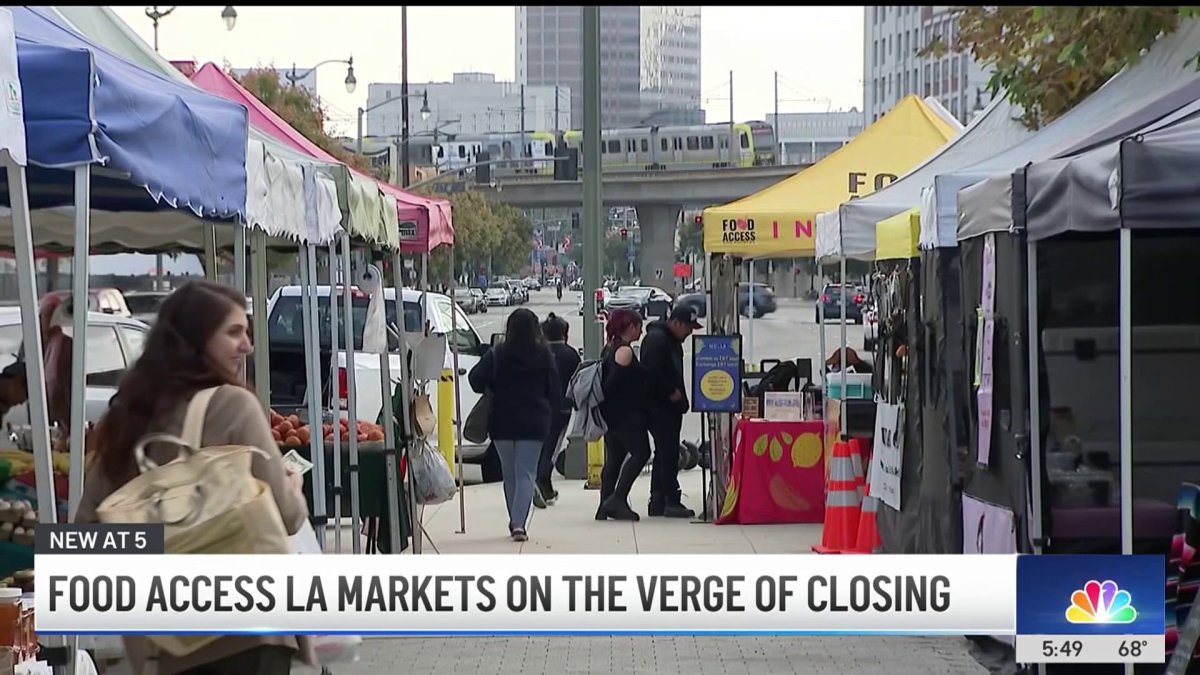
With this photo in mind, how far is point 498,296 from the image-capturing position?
196 ft

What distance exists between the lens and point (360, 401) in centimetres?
1398

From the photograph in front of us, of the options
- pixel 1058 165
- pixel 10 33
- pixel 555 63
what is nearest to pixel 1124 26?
pixel 1058 165

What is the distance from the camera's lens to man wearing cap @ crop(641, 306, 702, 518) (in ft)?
40.2

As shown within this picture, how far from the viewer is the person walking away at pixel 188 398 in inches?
164

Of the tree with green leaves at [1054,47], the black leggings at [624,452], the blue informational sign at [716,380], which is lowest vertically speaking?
the black leggings at [624,452]

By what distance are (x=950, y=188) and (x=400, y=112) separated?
4.01 metres

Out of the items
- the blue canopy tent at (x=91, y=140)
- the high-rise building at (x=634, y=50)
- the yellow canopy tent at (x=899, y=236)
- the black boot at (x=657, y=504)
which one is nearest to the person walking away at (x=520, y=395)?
the black boot at (x=657, y=504)

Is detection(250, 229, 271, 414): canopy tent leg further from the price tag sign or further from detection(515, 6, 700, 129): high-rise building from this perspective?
the price tag sign

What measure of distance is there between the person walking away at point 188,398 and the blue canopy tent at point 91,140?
42cm

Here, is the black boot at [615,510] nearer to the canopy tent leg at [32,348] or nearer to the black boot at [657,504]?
the black boot at [657,504]

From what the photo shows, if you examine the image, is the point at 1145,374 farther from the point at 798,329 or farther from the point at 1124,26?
the point at 798,329

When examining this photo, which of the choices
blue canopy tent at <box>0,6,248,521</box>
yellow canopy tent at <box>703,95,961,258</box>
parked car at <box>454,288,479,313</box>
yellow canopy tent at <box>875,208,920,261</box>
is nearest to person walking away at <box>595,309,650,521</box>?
yellow canopy tent at <box>703,95,961,258</box>

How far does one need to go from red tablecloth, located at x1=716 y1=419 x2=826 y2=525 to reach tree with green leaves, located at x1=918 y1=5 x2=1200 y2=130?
3085 millimetres

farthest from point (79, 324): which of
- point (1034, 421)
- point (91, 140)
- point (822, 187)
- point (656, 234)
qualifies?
point (656, 234)
